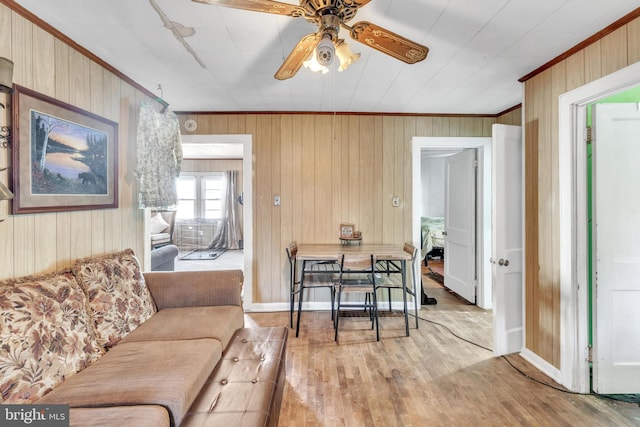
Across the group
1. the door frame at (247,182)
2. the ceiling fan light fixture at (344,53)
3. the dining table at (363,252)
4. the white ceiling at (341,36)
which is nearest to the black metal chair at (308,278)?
the dining table at (363,252)

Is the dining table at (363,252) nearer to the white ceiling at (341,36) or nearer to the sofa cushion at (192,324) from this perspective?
the sofa cushion at (192,324)

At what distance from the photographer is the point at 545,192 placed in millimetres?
2309

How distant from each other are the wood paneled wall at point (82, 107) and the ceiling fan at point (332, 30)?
51.8 inches

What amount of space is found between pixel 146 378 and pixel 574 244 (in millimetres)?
2733

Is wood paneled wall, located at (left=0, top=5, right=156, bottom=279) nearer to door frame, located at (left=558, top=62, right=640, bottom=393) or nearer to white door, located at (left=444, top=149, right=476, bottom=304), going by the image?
door frame, located at (left=558, top=62, right=640, bottom=393)

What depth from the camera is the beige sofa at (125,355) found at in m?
1.24

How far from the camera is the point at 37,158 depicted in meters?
1.74

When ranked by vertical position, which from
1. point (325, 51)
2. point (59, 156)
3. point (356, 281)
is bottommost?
point (356, 281)

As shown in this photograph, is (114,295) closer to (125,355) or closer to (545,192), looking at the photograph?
(125,355)

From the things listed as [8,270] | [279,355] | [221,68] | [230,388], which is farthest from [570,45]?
[8,270]

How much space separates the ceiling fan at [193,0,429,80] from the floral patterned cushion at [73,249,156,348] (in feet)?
5.59

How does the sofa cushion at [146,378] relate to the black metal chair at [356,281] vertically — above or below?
below

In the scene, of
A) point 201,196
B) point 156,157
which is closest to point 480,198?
point 156,157

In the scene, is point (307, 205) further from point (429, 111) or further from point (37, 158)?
point (37, 158)
